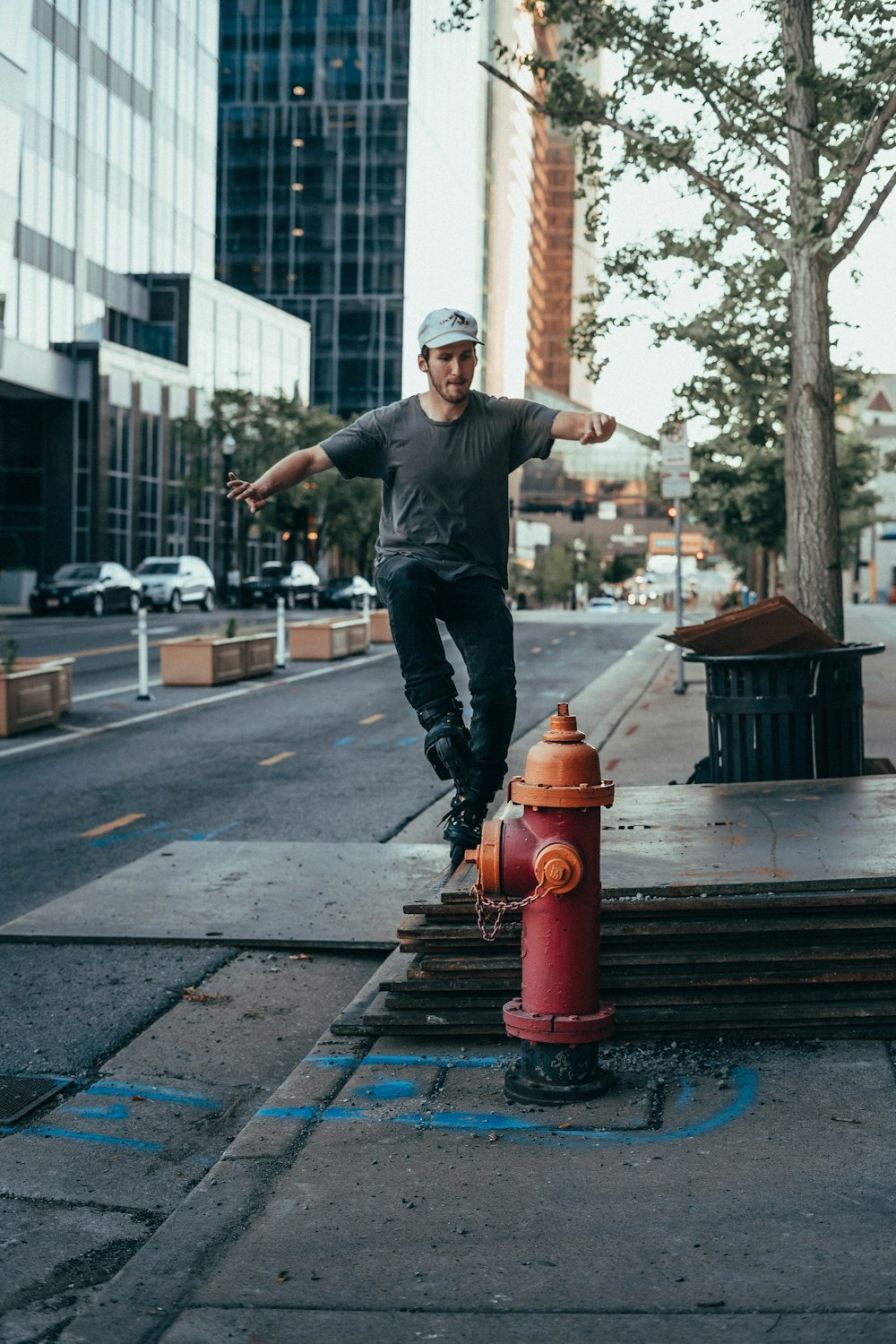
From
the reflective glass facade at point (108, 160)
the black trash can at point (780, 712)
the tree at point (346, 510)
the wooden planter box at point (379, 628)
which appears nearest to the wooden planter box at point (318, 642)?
the wooden planter box at point (379, 628)

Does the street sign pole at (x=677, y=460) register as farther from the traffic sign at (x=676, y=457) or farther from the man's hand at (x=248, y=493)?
the man's hand at (x=248, y=493)

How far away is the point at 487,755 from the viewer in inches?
206

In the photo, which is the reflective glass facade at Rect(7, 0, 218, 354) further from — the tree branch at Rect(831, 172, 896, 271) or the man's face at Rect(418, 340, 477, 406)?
the man's face at Rect(418, 340, 477, 406)

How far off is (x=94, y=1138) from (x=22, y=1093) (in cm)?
45

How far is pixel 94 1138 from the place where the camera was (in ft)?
12.9

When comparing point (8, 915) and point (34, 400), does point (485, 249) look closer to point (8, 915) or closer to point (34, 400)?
point (34, 400)

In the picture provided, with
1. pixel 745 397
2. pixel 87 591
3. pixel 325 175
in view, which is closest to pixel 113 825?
pixel 745 397

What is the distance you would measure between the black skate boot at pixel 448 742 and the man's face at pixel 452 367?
107 cm

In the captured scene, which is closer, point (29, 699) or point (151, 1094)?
point (151, 1094)

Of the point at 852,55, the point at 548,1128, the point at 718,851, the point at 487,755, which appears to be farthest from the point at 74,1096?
the point at 852,55

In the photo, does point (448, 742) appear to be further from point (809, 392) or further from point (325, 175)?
point (325, 175)

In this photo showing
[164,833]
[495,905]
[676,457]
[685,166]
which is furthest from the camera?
[676,457]

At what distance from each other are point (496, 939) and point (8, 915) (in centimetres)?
316

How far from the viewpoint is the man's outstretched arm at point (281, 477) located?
16.4ft
